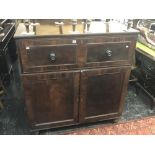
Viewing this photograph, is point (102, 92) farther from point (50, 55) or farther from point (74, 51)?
point (50, 55)

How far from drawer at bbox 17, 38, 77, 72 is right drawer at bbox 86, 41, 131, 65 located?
0.42 ft

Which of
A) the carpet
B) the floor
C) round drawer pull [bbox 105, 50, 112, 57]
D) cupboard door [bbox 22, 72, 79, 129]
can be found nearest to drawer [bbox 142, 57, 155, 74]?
the floor

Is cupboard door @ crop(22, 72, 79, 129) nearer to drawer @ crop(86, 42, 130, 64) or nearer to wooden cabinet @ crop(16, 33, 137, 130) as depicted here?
wooden cabinet @ crop(16, 33, 137, 130)

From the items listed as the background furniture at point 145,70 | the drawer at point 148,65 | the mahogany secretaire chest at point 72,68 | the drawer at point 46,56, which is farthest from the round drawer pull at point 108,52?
the drawer at point 148,65

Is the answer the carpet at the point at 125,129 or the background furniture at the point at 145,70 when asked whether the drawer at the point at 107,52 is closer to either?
the background furniture at the point at 145,70

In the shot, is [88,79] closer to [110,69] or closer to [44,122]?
[110,69]

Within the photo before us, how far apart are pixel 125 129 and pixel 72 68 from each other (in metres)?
0.87

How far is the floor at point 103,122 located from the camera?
1773 millimetres

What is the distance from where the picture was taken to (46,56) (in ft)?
4.36

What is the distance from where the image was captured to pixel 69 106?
162cm

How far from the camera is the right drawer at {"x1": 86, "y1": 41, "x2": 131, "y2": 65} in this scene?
1408 mm

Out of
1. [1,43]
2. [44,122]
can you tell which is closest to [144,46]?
[44,122]

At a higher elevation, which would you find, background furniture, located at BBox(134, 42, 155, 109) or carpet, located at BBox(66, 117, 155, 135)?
background furniture, located at BBox(134, 42, 155, 109)
